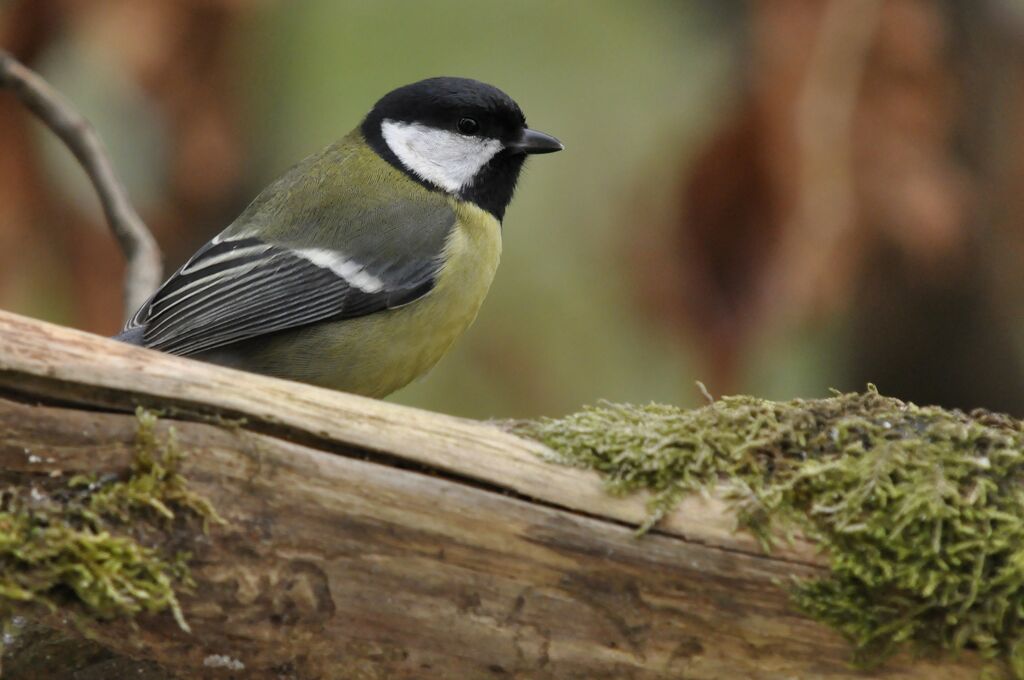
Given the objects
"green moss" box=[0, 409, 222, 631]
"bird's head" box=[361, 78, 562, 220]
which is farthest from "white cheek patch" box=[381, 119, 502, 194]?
"green moss" box=[0, 409, 222, 631]

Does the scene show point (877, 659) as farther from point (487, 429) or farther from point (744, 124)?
point (744, 124)

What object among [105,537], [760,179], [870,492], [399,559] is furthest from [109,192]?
[870,492]

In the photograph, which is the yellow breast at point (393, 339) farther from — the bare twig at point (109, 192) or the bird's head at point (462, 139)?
the bare twig at point (109, 192)

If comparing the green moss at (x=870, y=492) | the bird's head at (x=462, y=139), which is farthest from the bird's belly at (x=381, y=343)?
the green moss at (x=870, y=492)

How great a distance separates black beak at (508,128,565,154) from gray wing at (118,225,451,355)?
1.54 feet

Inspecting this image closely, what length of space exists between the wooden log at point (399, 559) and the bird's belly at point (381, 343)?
3.25ft

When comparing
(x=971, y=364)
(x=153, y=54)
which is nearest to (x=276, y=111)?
(x=153, y=54)

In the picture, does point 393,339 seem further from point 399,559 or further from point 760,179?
point 760,179

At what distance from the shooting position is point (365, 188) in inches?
132

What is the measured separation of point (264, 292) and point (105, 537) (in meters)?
1.32

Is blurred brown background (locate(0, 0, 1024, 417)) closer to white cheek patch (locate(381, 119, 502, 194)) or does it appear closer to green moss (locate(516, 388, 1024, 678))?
white cheek patch (locate(381, 119, 502, 194))

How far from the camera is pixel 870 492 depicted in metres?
2.04

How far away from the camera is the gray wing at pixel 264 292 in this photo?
304 cm

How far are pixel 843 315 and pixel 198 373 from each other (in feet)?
12.0
